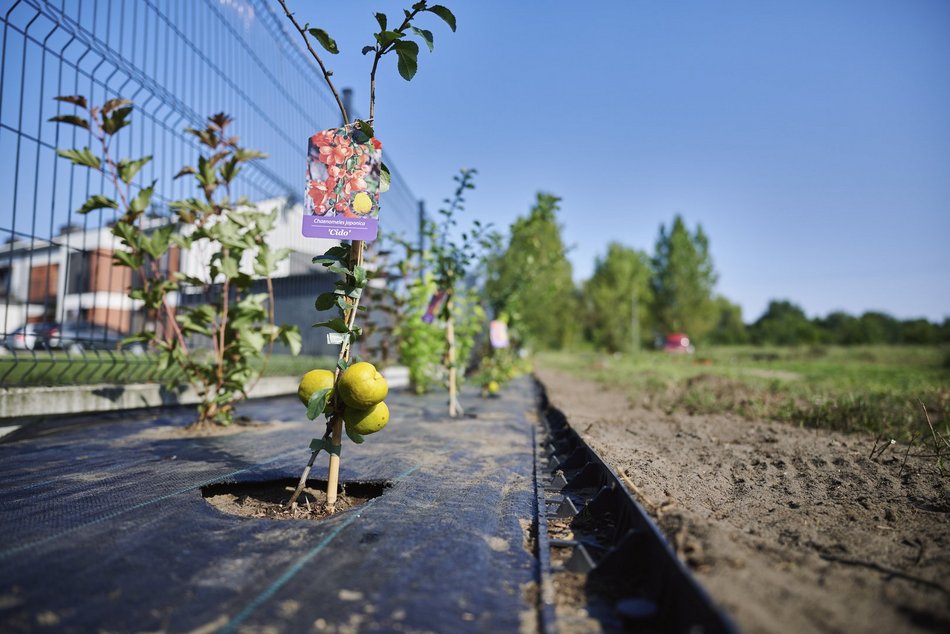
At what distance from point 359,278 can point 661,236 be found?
4294 cm

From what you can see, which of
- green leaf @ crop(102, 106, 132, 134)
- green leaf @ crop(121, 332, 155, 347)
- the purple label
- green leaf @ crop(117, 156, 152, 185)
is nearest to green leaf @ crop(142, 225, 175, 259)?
green leaf @ crop(117, 156, 152, 185)

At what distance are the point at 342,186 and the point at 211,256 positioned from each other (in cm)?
241

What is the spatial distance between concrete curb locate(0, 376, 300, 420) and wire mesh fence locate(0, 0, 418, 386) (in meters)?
0.18

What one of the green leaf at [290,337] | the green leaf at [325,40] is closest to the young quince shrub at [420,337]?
the green leaf at [290,337]

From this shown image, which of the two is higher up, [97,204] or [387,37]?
[387,37]

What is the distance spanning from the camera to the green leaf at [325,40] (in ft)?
7.16

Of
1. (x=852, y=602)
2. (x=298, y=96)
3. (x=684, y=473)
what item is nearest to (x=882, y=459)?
(x=684, y=473)

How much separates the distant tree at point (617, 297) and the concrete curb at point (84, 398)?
105ft

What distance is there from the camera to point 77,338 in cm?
426

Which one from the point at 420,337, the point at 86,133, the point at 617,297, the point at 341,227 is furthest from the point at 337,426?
the point at 617,297

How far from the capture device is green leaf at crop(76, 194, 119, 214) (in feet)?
12.3

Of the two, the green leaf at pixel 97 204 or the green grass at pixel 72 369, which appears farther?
the green grass at pixel 72 369

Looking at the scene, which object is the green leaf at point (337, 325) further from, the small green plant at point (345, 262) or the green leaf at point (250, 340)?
the green leaf at point (250, 340)

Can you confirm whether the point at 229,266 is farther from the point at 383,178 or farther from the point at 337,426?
the point at 337,426
